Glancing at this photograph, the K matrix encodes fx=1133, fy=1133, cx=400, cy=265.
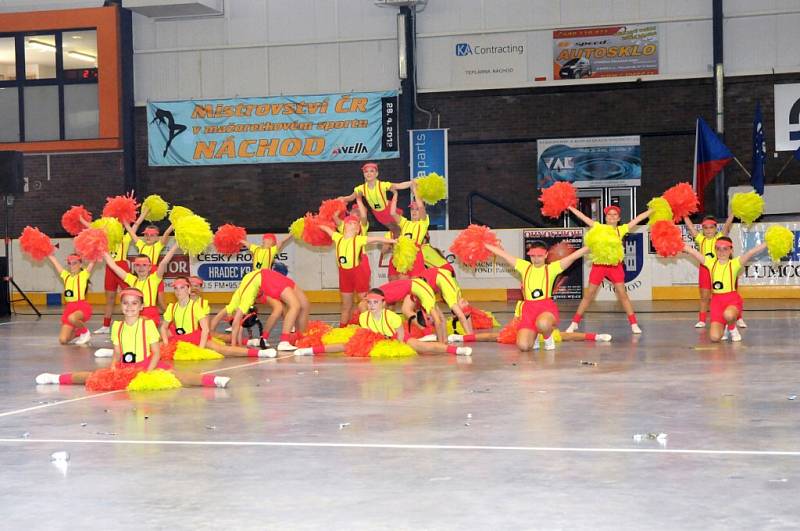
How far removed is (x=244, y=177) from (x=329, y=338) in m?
15.5

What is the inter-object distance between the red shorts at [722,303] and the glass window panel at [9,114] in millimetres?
20996

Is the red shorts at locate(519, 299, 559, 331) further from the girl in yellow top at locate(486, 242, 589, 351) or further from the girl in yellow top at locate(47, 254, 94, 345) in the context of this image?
the girl in yellow top at locate(47, 254, 94, 345)

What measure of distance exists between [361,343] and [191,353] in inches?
78.8

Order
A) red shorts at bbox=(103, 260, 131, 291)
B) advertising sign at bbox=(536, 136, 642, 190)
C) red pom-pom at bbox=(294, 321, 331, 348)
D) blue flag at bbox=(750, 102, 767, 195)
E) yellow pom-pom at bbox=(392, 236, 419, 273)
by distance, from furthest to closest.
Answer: advertising sign at bbox=(536, 136, 642, 190) < blue flag at bbox=(750, 102, 767, 195) < red shorts at bbox=(103, 260, 131, 291) < yellow pom-pom at bbox=(392, 236, 419, 273) < red pom-pom at bbox=(294, 321, 331, 348)

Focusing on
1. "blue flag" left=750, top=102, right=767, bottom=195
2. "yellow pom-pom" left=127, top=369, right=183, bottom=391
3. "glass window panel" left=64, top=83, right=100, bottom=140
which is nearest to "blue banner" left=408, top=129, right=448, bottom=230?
"blue flag" left=750, top=102, right=767, bottom=195

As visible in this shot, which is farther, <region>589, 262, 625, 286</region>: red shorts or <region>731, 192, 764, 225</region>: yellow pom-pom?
<region>731, 192, 764, 225</region>: yellow pom-pom

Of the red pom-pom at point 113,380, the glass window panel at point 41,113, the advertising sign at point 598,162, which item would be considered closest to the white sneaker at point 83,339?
the red pom-pom at point 113,380

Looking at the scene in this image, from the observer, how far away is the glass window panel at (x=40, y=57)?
2927 cm

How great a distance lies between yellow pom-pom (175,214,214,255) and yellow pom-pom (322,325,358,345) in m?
1.96

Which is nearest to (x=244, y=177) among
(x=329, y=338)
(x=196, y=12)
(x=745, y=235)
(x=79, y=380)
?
(x=196, y=12)

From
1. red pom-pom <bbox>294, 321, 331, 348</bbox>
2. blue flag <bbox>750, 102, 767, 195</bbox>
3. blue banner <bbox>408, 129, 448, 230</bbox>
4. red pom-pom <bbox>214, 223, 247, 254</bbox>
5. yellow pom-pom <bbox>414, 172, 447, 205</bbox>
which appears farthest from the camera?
blue banner <bbox>408, 129, 448, 230</bbox>

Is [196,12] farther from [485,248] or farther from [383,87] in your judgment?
[485,248]

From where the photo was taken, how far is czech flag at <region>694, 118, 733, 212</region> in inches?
976

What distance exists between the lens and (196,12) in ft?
93.5
